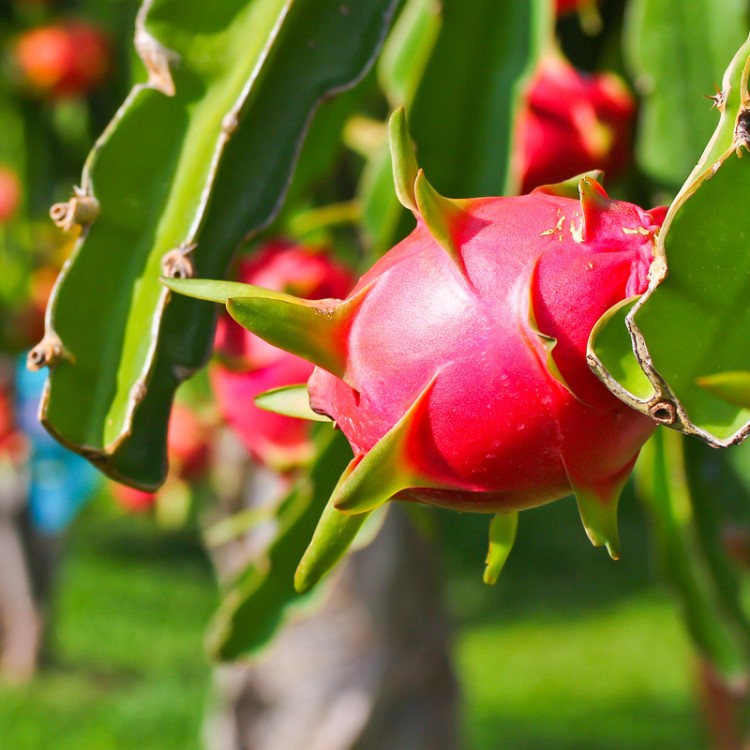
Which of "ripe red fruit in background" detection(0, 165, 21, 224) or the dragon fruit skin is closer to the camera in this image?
the dragon fruit skin

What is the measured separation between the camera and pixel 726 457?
1.00 m

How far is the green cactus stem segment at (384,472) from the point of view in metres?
0.43

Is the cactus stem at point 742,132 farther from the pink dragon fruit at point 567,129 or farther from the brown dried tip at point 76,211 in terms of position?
the pink dragon fruit at point 567,129


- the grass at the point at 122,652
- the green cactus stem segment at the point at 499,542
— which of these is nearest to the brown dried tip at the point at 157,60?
the green cactus stem segment at the point at 499,542

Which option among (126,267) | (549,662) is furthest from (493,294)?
(549,662)

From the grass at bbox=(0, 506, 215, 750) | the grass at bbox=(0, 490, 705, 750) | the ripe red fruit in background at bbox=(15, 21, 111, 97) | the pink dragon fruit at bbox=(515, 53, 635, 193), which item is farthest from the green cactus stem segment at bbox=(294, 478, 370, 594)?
the grass at bbox=(0, 506, 215, 750)

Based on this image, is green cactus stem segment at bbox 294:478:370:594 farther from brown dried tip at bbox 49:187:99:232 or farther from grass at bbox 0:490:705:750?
grass at bbox 0:490:705:750

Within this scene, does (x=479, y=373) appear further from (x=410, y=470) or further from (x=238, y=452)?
(x=238, y=452)

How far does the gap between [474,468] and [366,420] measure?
47 mm

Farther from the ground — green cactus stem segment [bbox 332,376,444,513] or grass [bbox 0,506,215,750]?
green cactus stem segment [bbox 332,376,444,513]

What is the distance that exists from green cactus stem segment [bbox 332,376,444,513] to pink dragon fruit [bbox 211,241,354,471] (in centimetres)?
44

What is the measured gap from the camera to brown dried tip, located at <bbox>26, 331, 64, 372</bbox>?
61 centimetres

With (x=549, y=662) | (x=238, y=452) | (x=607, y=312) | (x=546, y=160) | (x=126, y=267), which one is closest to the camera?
(x=607, y=312)

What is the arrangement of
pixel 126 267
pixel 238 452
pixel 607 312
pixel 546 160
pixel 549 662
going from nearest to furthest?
pixel 607 312 < pixel 126 267 < pixel 546 160 < pixel 238 452 < pixel 549 662
